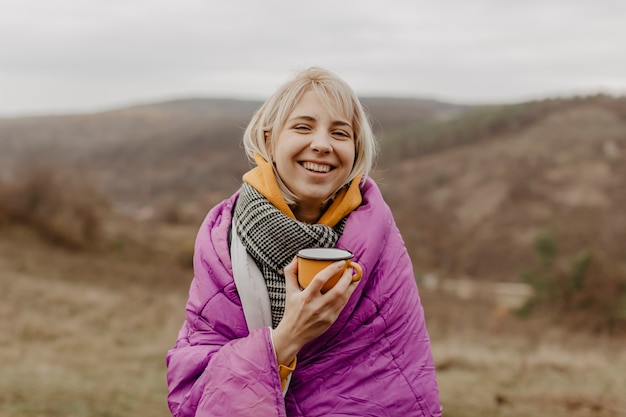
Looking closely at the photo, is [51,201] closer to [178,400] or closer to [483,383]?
[483,383]

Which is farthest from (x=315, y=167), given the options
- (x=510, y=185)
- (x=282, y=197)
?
(x=510, y=185)

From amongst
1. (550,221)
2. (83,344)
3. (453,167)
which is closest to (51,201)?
(83,344)

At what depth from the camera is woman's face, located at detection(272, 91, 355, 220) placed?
178cm

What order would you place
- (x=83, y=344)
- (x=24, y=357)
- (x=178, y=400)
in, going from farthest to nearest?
(x=83, y=344), (x=24, y=357), (x=178, y=400)

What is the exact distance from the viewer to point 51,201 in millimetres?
24422

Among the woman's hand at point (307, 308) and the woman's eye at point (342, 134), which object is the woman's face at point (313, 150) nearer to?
the woman's eye at point (342, 134)

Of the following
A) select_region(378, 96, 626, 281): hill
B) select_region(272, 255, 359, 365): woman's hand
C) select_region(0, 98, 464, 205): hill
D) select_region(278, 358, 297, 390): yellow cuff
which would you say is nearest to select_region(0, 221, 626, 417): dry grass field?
select_region(278, 358, 297, 390): yellow cuff

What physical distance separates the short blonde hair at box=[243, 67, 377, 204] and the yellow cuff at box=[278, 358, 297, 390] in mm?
482

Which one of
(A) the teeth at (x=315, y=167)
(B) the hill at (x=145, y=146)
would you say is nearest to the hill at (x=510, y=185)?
(B) the hill at (x=145, y=146)

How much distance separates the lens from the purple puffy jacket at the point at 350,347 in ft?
5.56

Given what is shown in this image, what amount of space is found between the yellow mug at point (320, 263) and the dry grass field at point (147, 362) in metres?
3.74

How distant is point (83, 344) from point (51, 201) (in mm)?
18352

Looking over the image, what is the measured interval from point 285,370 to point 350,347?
20 centimetres

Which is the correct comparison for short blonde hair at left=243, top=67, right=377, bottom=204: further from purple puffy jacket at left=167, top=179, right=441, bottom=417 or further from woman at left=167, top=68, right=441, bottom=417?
purple puffy jacket at left=167, top=179, right=441, bottom=417
